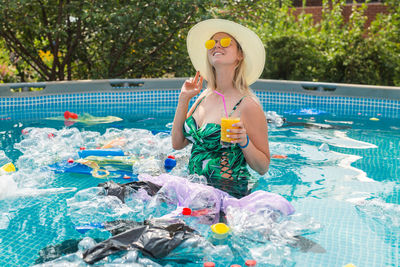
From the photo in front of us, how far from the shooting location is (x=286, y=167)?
469 centimetres

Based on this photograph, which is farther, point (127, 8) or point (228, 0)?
point (228, 0)

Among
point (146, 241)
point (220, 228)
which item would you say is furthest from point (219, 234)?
point (146, 241)

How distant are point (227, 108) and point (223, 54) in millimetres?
369

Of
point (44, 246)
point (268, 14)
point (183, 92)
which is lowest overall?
point (44, 246)

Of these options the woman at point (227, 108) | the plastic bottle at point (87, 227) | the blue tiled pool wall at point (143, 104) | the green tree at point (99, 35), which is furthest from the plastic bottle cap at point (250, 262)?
the green tree at point (99, 35)

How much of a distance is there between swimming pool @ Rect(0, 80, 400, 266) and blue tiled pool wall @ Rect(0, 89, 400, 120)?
15mm

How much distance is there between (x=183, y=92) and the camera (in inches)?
133

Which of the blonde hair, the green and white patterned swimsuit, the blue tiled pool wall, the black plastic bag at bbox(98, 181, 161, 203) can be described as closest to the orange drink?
the green and white patterned swimsuit

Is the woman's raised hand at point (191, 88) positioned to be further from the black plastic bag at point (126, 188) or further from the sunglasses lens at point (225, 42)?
the black plastic bag at point (126, 188)

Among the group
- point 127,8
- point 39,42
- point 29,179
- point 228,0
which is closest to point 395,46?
point 228,0

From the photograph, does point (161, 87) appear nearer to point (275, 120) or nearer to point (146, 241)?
point (275, 120)

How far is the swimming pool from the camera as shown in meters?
3.01

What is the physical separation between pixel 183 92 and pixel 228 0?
5.81 metres

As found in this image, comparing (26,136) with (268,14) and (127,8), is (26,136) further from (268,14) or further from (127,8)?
(268,14)
